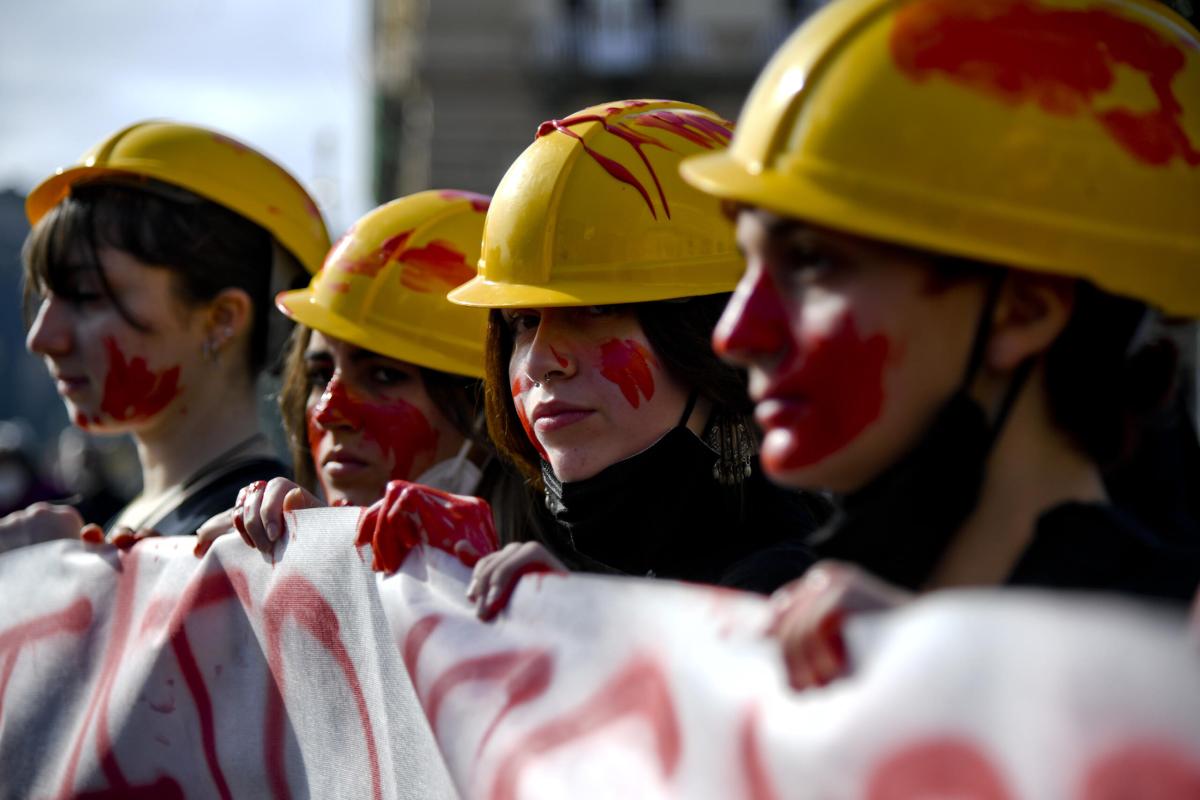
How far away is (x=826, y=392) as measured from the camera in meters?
2.19

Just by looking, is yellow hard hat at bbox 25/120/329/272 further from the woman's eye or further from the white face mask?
the woman's eye

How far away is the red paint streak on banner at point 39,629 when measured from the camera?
3986 mm

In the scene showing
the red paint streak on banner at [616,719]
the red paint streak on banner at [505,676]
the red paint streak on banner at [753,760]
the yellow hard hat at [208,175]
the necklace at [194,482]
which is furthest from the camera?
the yellow hard hat at [208,175]

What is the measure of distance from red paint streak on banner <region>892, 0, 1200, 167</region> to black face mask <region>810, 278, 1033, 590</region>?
0.27m

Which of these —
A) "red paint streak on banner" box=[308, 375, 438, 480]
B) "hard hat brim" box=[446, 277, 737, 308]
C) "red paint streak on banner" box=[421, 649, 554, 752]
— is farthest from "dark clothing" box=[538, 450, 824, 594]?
"red paint streak on banner" box=[308, 375, 438, 480]

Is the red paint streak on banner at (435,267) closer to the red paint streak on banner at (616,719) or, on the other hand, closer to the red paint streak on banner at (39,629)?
the red paint streak on banner at (39,629)

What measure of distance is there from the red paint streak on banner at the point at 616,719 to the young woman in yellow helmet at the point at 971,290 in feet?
1.03

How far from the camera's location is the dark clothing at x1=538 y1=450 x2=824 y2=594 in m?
3.42

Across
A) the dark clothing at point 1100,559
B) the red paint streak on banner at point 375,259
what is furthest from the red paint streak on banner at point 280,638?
the dark clothing at point 1100,559

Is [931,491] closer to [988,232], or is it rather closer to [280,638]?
[988,232]

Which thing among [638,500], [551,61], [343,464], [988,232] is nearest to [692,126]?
[638,500]

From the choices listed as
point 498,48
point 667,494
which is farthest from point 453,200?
point 498,48

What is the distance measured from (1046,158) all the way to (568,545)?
2005 millimetres

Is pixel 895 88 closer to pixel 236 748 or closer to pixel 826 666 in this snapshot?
pixel 826 666
